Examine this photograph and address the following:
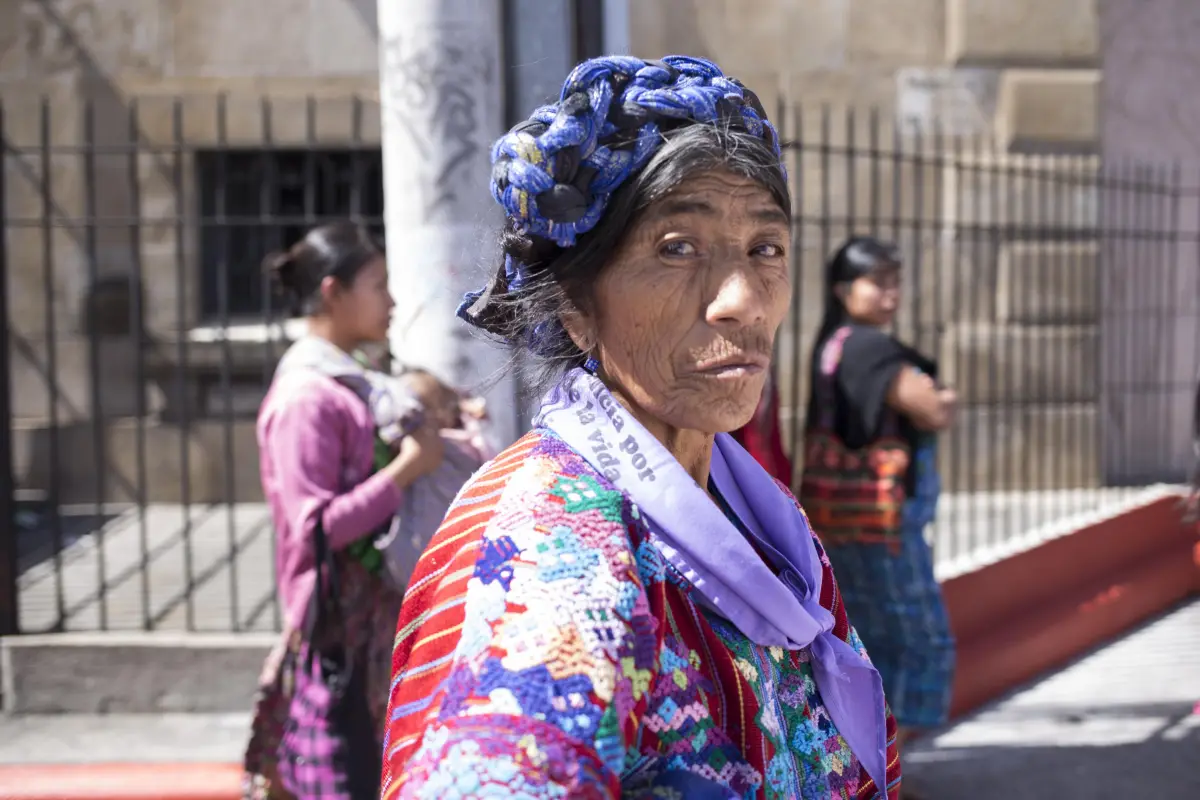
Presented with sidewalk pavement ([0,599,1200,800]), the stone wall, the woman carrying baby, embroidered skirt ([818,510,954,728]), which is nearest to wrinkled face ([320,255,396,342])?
the woman carrying baby

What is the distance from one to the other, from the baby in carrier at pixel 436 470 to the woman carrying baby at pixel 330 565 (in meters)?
0.02

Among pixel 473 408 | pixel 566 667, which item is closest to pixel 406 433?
pixel 473 408

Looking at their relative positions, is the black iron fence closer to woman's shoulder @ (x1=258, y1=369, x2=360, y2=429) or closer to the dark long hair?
the dark long hair

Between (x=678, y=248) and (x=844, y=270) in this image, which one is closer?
(x=678, y=248)

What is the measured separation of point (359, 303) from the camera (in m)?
3.52

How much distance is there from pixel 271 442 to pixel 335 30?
6.21 m

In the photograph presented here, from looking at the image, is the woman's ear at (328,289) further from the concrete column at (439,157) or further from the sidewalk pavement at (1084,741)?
the sidewalk pavement at (1084,741)

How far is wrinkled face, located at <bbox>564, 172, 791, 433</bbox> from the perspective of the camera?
1.39 meters

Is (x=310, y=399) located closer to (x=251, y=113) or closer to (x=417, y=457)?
(x=417, y=457)

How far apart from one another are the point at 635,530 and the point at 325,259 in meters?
2.44

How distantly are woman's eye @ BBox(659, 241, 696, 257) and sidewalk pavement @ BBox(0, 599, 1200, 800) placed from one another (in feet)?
10.00

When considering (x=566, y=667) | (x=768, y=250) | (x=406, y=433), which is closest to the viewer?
(x=566, y=667)

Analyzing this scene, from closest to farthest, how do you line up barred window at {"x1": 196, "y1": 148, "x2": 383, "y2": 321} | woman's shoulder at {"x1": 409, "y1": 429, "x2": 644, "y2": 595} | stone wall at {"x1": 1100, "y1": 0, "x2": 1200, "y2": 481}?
woman's shoulder at {"x1": 409, "y1": 429, "x2": 644, "y2": 595} → barred window at {"x1": 196, "y1": 148, "x2": 383, "y2": 321} → stone wall at {"x1": 1100, "y1": 0, "x2": 1200, "y2": 481}

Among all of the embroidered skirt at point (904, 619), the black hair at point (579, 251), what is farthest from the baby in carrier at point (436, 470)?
the black hair at point (579, 251)
